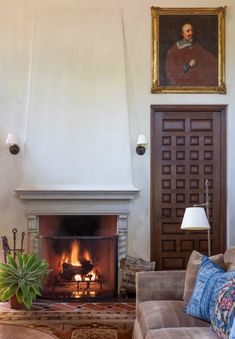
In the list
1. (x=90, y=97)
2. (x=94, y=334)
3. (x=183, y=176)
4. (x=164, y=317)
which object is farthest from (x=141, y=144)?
(x=164, y=317)

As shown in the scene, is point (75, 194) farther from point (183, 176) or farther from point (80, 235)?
point (183, 176)

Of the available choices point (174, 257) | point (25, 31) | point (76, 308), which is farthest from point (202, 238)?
point (25, 31)

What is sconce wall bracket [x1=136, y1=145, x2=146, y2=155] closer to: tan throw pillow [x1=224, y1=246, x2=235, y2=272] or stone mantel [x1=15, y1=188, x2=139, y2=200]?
stone mantel [x1=15, y1=188, x2=139, y2=200]

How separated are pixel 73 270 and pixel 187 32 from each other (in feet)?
10.2

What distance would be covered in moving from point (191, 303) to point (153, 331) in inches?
15.0

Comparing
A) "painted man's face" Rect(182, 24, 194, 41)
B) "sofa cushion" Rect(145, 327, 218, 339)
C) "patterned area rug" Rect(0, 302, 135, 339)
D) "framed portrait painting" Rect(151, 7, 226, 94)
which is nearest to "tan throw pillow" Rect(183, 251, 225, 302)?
"sofa cushion" Rect(145, 327, 218, 339)

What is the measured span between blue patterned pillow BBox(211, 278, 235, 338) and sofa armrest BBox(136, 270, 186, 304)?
815 mm

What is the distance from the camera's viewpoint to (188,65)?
5449mm

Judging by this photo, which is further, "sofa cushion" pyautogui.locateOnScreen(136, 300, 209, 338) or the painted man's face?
the painted man's face

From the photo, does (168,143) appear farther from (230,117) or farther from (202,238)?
(202,238)

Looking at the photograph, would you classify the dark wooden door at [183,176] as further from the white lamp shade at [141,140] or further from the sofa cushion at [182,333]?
the sofa cushion at [182,333]

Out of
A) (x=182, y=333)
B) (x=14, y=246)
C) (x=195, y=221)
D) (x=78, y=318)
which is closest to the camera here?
(x=182, y=333)

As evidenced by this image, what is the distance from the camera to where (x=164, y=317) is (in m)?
2.90

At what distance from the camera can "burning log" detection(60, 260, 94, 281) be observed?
17.1 feet
